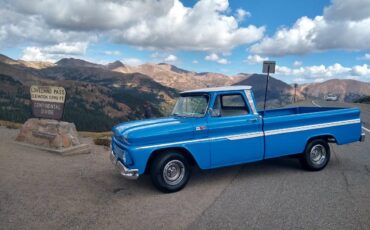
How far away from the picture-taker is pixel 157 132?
636 cm

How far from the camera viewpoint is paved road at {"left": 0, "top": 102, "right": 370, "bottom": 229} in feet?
16.6

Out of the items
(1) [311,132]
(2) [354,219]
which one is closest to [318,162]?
(1) [311,132]

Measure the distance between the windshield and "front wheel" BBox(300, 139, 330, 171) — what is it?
2801 millimetres

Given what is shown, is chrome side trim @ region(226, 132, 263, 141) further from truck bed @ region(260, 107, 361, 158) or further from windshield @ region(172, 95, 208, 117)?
windshield @ region(172, 95, 208, 117)

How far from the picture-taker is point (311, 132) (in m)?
7.80

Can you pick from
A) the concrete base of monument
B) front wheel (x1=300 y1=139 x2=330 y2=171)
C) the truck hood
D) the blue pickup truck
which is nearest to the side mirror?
the blue pickup truck

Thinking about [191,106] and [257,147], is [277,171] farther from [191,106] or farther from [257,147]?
[191,106]

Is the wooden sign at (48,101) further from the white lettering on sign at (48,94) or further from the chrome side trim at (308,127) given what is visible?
the chrome side trim at (308,127)

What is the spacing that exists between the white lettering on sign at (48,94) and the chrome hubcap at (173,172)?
19.2 ft

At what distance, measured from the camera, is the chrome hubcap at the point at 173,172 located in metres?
6.51

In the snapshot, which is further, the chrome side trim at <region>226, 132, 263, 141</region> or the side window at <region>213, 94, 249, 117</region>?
the side window at <region>213, 94, 249, 117</region>

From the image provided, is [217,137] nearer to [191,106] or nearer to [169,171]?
[191,106]

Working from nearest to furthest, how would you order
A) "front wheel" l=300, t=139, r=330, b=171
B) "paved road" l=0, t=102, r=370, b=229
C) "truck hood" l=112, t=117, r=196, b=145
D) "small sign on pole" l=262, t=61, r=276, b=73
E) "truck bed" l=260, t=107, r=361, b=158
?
"paved road" l=0, t=102, r=370, b=229
"truck hood" l=112, t=117, r=196, b=145
"truck bed" l=260, t=107, r=361, b=158
"front wheel" l=300, t=139, r=330, b=171
"small sign on pole" l=262, t=61, r=276, b=73

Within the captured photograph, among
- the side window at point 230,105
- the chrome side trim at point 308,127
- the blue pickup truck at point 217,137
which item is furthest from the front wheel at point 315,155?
the side window at point 230,105
